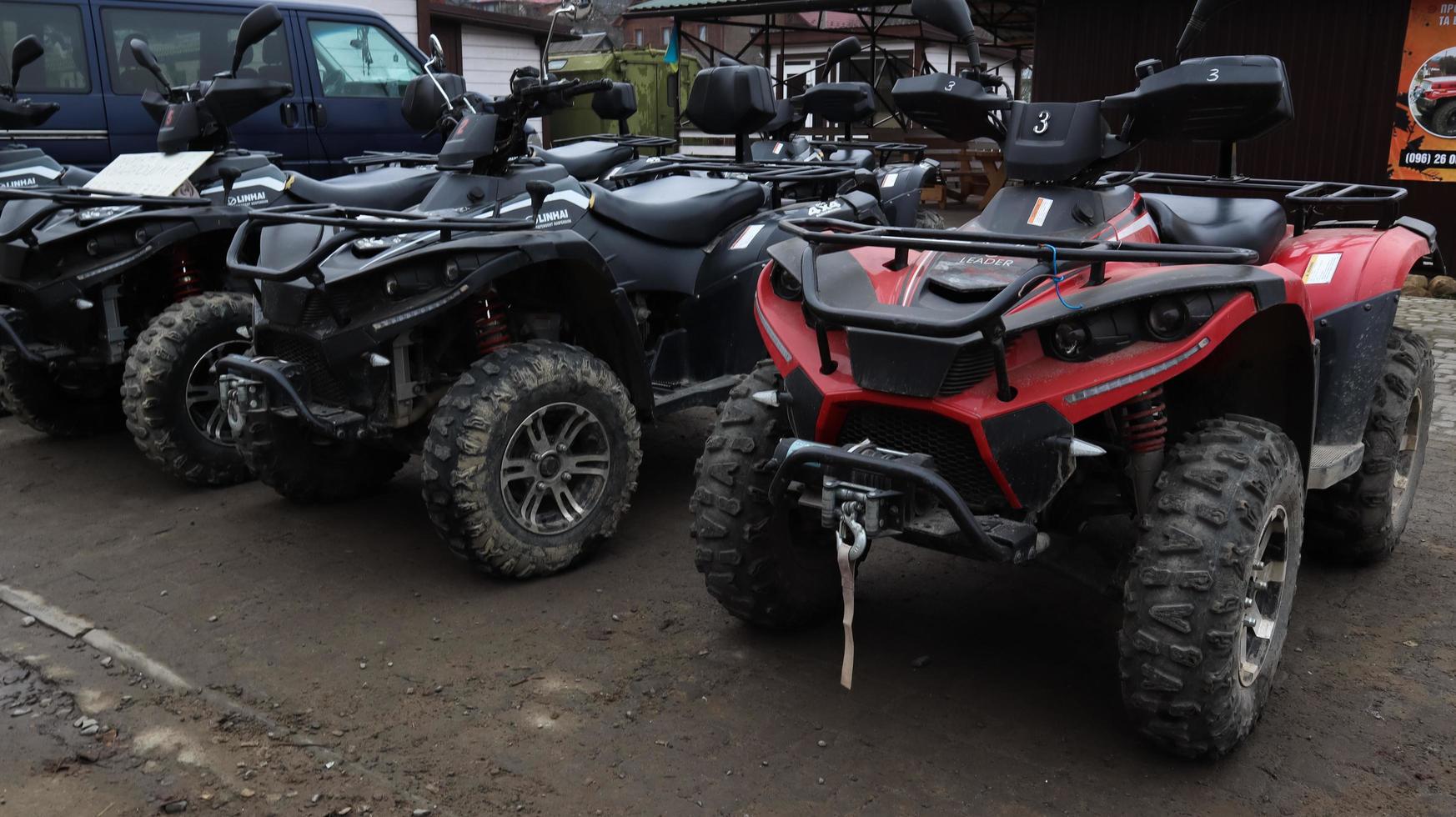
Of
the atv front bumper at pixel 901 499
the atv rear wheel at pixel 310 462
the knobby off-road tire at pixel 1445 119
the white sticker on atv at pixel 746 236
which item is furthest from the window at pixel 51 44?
the knobby off-road tire at pixel 1445 119

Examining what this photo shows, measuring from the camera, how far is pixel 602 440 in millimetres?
4859

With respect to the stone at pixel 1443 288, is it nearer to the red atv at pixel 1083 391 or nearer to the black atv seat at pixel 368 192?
the red atv at pixel 1083 391

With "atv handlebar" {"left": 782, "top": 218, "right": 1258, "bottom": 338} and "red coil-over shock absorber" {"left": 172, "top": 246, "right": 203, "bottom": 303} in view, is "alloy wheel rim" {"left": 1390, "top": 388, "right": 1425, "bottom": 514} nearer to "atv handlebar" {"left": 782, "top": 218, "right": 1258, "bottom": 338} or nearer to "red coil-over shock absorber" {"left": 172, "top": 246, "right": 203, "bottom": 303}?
"atv handlebar" {"left": 782, "top": 218, "right": 1258, "bottom": 338}

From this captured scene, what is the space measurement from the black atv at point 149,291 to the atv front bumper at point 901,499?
140 inches

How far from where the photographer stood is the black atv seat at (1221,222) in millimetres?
3867

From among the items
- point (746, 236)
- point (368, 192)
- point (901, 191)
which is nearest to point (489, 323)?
point (746, 236)

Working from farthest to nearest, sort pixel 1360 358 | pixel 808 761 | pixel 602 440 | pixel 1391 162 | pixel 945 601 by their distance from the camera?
1. pixel 1391 162
2. pixel 602 440
3. pixel 945 601
4. pixel 1360 358
5. pixel 808 761

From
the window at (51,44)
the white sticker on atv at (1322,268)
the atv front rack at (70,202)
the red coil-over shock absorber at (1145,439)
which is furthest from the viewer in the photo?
the window at (51,44)

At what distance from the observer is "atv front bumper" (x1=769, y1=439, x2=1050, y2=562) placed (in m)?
2.98

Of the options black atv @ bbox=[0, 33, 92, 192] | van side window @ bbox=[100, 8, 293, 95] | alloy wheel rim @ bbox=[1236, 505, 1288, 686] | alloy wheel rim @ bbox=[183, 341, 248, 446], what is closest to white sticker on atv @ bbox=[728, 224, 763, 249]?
alloy wheel rim @ bbox=[183, 341, 248, 446]

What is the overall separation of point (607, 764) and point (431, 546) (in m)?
2.02

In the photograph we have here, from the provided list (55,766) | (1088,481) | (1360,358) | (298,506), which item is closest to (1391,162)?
(1360,358)

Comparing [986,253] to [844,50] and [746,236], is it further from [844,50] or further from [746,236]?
[844,50]

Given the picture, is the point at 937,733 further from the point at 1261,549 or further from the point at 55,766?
the point at 55,766
